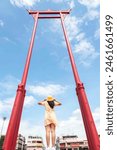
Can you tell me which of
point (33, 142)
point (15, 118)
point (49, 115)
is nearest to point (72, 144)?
point (33, 142)

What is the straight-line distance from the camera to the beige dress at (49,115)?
1232cm

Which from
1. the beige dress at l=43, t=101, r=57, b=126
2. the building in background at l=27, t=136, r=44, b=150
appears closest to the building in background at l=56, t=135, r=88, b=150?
the building in background at l=27, t=136, r=44, b=150

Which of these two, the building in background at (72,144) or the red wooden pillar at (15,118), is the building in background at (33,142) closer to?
the building in background at (72,144)

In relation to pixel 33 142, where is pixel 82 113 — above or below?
below

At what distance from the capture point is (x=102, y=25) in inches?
376

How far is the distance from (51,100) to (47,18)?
7353 mm

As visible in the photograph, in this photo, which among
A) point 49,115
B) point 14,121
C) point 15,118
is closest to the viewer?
point 14,121

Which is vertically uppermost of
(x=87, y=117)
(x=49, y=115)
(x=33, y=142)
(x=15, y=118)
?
(x=33, y=142)

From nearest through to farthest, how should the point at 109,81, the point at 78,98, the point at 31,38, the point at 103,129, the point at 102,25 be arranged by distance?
the point at 103,129, the point at 109,81, the point at 102,25, the point at 78,98, the point at 31,38

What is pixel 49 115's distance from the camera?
41.0ft

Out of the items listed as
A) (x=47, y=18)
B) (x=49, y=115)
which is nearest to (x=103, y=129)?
(x=49, y=115)

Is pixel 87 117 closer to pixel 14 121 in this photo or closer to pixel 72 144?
pixel 14 121

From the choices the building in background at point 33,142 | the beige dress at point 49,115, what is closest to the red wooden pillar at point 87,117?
the beige dress at point 49,115

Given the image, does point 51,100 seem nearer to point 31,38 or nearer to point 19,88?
point 19,88
